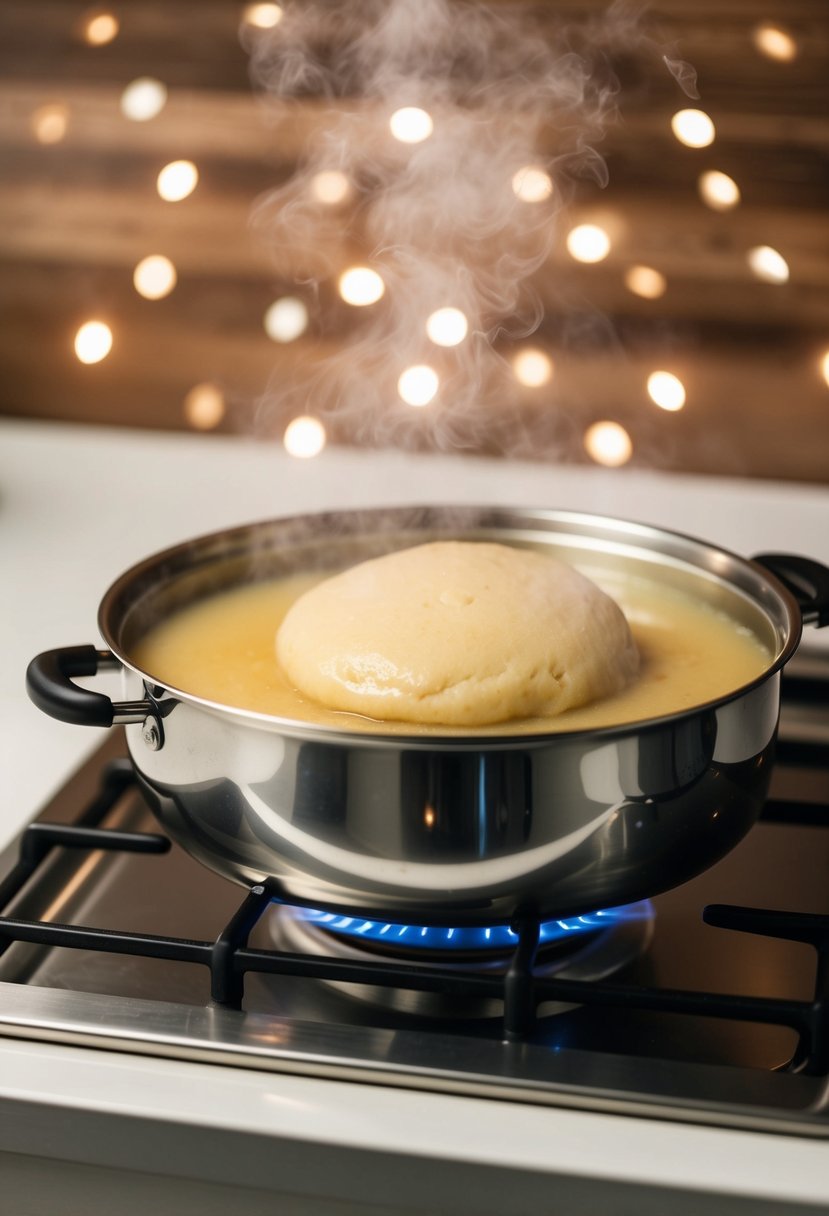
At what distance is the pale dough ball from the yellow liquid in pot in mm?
12

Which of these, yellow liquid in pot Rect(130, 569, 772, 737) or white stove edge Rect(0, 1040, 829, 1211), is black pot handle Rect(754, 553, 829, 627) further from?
white stove edge Rect(0, 1040, 829, 1211)

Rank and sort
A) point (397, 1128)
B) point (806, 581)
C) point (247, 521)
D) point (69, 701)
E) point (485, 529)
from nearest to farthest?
point (397, 1128) < point (69, 701) < point (806, 581) < point (485, 529) < point (247, 521)

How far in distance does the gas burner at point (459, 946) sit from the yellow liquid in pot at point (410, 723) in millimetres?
133

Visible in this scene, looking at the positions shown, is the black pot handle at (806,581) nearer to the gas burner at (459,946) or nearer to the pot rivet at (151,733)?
the gas burner at (459,946)

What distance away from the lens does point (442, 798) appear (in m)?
0.67

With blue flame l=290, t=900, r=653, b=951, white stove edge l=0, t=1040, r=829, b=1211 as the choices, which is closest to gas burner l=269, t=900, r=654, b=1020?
blue flame l=290, t=900, r=653, b=951

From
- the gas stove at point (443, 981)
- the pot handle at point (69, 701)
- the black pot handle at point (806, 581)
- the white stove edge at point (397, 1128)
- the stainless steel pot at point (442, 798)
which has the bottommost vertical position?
the white stove edge at point (397, 1128)

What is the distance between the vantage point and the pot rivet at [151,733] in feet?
2.46

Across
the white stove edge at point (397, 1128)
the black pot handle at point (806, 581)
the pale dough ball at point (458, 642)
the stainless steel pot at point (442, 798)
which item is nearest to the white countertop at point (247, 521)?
the white stove edge at point (397, 1128)

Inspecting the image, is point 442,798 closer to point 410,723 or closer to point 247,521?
point 410,723

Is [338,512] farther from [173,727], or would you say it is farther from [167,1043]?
[167,1043]

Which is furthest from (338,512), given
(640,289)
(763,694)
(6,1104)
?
(640,289)

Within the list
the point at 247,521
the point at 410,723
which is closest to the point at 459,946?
the point at 410,723

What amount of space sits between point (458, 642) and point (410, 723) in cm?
6
